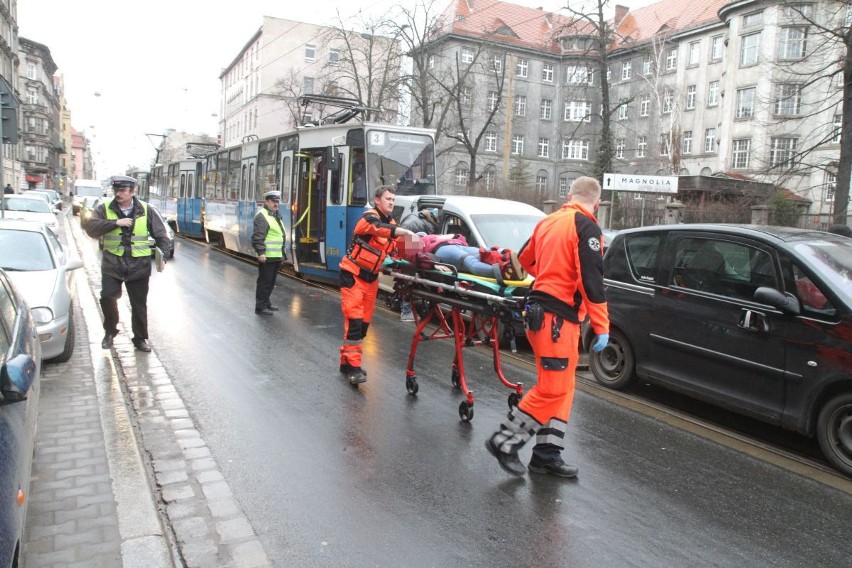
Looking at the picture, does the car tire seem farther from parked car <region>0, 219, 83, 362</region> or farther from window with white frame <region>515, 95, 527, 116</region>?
window with white frame <region>515, 95, 527, 116</region>

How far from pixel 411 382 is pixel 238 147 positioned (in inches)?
621

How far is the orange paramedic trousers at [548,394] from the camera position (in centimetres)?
Answer: 454

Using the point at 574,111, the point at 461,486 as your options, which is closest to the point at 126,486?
the point at 461,486

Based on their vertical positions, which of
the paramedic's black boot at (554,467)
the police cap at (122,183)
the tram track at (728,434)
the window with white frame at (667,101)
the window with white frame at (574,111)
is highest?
the window with white frame at (574,111)

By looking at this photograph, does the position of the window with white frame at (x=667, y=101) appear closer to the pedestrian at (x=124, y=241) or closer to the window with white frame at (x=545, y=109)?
the window with white frame at (x=545, y=109)

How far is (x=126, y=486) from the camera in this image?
427 cm

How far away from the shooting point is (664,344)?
257 inches

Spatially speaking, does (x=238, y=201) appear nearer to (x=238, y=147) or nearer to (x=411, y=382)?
(x=238, y=147)

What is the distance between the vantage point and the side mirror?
5.34 metres

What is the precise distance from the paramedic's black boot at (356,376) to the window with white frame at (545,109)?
190 ft

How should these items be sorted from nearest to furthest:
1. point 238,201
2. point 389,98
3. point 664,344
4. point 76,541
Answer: point 76,541, point 664,344, point 238,201, point 389,98

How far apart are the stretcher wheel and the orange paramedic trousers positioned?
0.99 m

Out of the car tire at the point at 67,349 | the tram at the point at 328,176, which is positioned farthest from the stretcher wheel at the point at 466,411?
the tram at the point at 328,176

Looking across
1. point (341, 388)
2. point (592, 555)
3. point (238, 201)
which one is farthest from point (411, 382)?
point (238, 201)
